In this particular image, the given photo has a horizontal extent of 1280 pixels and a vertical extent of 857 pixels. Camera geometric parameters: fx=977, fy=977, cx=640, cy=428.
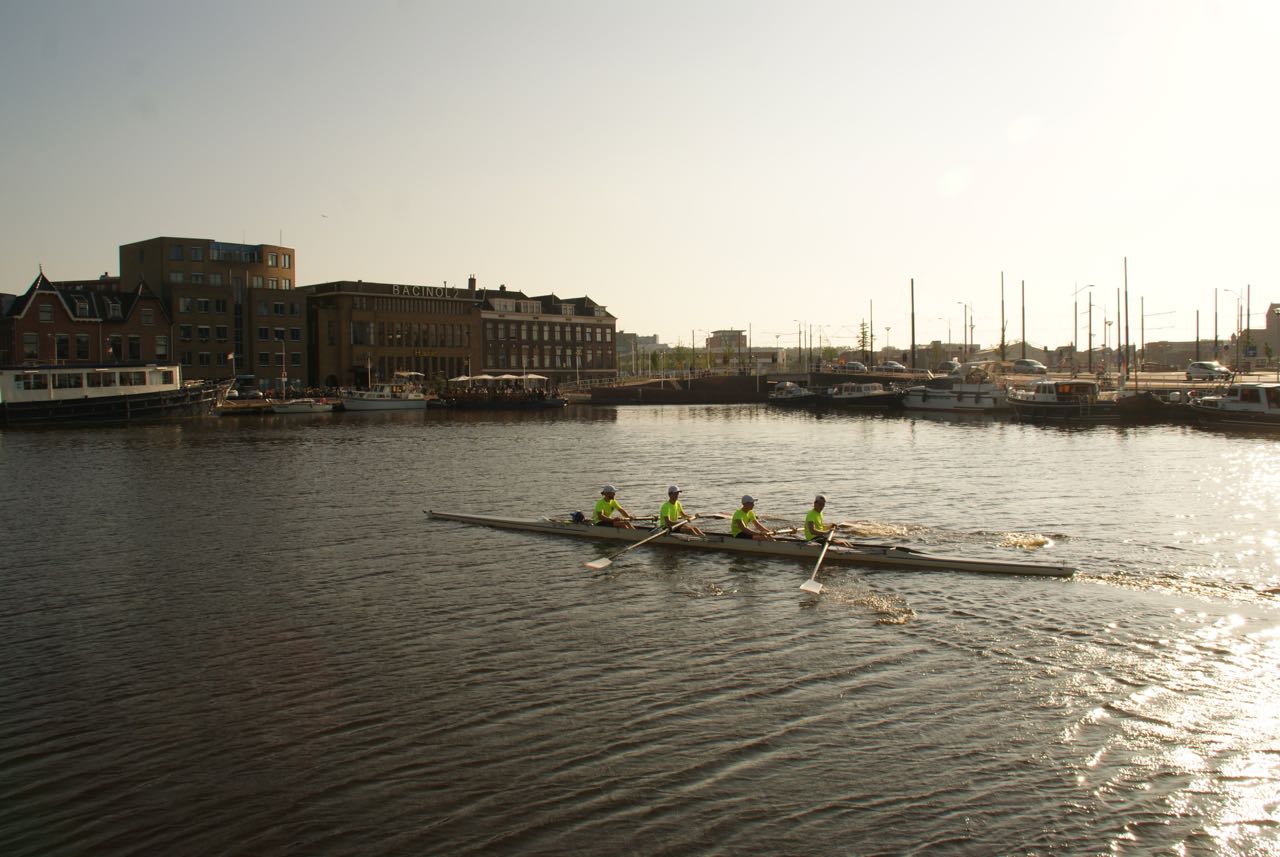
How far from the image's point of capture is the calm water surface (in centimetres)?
1397

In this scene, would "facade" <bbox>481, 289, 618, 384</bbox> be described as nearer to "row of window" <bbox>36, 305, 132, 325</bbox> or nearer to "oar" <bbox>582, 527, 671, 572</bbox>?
"row of window" <bbox>36, 305, 132, 325</bbox>

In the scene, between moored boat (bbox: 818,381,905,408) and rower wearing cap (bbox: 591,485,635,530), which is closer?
rower wearing cap (bbox: 591,485,635,530)

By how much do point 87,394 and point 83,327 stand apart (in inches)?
839

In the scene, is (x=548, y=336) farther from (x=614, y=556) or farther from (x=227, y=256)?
(x=614, y=556)

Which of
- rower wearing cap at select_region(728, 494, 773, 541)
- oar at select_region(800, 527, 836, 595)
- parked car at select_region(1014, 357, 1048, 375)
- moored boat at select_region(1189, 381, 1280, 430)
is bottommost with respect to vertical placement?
oar at select_region(800, 527, 836, 595)

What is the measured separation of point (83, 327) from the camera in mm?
113062

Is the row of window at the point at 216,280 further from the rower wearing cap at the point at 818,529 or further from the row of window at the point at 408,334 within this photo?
the rower wearing cap at the point at 818,529

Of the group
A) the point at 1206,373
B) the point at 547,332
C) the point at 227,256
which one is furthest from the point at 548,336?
the point at 1206,373

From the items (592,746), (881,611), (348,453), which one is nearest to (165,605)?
(592,746)

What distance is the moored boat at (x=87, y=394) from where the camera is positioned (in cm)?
9400

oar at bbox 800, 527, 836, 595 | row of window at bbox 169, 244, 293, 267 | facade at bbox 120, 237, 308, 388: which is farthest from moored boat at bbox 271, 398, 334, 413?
oar at bbox 800, 527, 836, 595

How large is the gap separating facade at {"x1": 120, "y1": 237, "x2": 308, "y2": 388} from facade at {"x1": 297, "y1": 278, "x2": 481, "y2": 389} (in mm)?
3747

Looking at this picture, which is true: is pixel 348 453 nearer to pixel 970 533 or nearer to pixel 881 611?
pixel 970 533

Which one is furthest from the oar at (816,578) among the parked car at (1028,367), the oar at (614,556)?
the parked car at (1028,367)
